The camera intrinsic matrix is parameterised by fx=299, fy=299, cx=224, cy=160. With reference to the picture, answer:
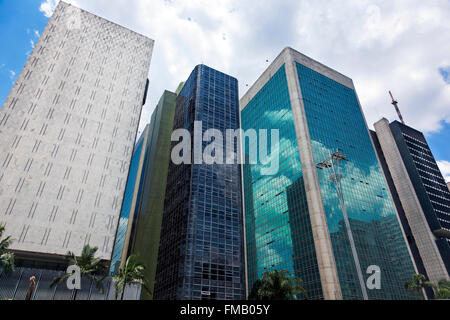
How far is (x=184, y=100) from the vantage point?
131 metres

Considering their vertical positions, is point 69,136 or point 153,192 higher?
point 153,192

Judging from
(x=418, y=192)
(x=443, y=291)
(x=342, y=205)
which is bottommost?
(x=443, y=291)

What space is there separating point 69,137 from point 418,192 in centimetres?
15445

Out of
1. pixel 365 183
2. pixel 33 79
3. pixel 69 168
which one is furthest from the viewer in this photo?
pixel 365 183

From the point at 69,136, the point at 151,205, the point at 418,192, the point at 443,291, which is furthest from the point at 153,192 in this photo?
the point at 418,192

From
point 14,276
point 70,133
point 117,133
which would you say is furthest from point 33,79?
point 14,276

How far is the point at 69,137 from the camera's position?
240 feet

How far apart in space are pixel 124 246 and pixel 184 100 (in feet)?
258

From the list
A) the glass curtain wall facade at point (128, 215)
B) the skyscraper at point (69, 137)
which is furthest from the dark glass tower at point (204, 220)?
the glass curtain wall facade at point (128, 215)

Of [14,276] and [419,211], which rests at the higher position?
[419,211]

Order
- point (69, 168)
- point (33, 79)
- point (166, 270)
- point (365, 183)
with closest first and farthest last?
point (69, 168) → point (33, 79) → point (166, 270) → point (365, 183)

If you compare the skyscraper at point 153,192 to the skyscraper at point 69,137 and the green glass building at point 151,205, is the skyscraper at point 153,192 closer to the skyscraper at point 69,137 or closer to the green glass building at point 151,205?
the green glass building at point 151,205

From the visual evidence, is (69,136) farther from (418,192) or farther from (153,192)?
(418,192)

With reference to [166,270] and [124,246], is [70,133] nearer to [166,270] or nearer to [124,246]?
[166,270]
